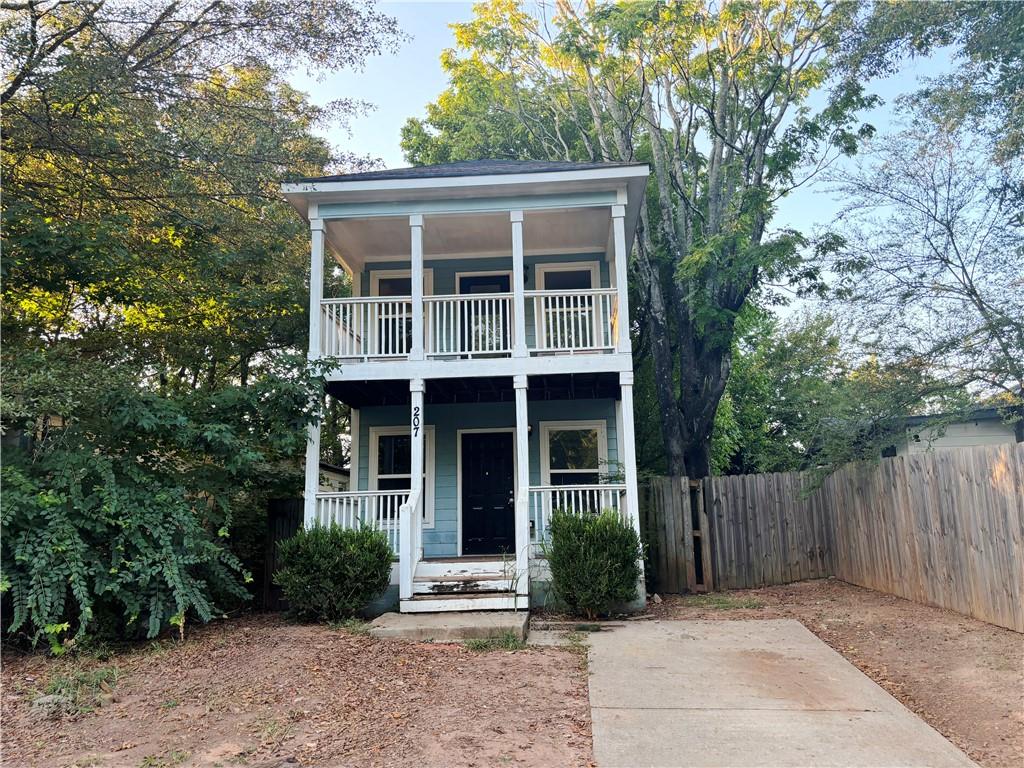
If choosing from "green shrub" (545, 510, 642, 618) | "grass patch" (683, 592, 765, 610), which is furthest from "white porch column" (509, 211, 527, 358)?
"grass patch" (683, 592, 765, 610)

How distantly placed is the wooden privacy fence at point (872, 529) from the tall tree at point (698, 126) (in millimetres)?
1680

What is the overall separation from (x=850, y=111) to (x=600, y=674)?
1067 centimetres

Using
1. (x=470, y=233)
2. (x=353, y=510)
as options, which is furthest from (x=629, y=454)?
(x=470, y=233)

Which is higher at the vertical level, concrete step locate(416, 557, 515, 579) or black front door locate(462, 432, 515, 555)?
black front door locate(462, 432, 515, 555)

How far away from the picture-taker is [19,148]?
329 inches

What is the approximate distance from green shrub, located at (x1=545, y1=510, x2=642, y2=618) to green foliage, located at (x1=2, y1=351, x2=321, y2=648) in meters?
3.58

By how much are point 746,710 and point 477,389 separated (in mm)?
6643

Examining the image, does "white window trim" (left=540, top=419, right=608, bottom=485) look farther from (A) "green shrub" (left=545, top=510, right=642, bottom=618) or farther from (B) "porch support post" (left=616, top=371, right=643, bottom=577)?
(A) "green shrub" (left=545, top=510, right=642, bottom=618)

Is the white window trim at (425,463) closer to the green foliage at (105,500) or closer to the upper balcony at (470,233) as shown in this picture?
the upper balcony at (470,233)

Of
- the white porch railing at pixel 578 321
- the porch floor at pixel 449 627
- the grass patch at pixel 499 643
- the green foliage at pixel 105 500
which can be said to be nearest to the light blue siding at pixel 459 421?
the white porch railing at pixel 578 321

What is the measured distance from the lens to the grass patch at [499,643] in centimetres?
645

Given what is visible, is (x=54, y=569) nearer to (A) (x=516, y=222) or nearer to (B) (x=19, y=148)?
(B) (x=19, y=148)

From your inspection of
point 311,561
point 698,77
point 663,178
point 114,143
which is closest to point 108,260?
point 114,143

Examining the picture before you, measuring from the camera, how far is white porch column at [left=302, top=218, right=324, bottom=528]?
9000 millimetres
